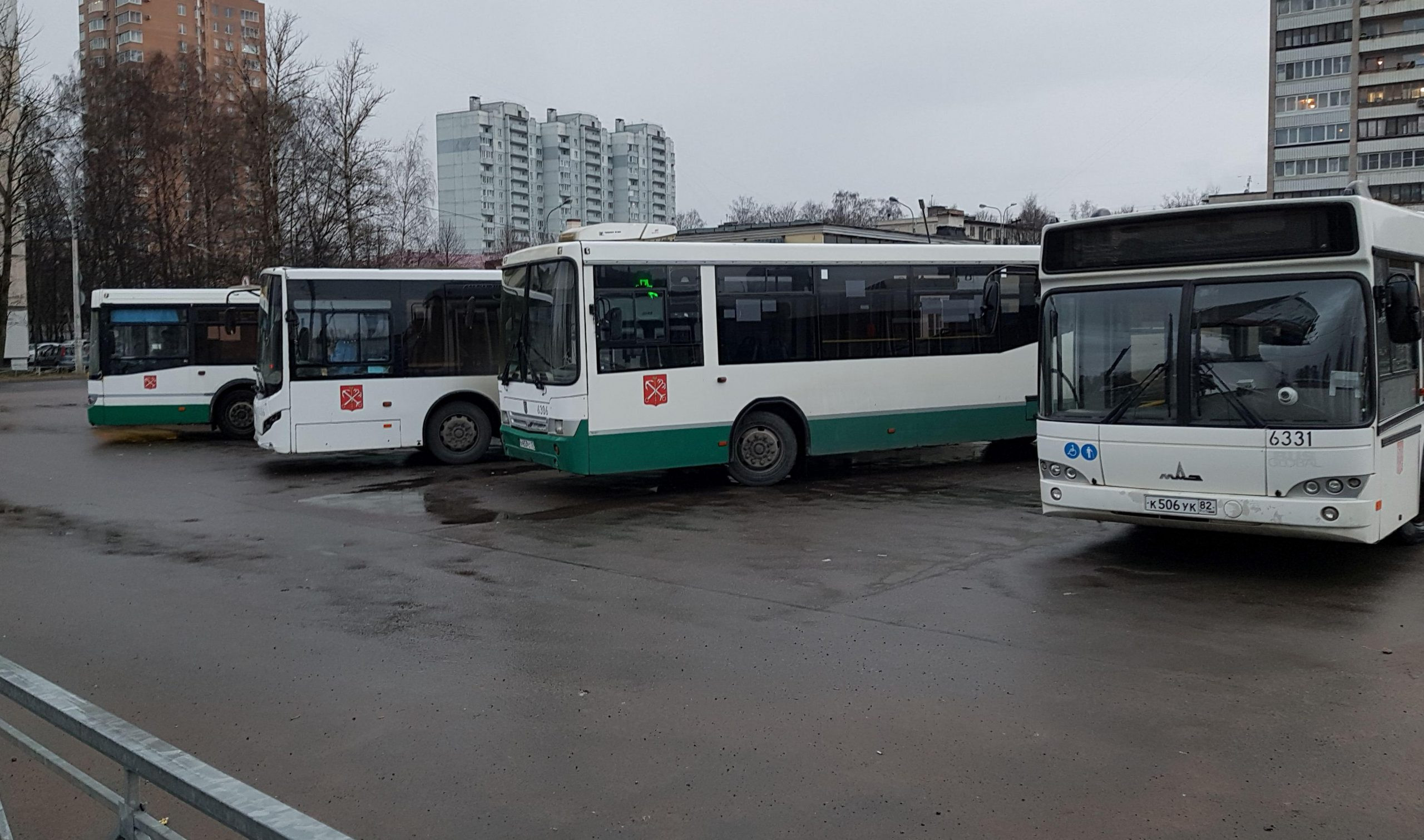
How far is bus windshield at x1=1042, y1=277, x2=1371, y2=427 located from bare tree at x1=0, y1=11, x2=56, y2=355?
52.3 meters

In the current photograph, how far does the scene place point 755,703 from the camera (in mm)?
6059

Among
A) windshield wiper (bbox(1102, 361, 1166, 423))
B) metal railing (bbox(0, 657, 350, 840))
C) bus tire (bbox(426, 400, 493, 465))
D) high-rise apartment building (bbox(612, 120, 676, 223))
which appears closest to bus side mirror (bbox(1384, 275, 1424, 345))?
windshield wiper (bbox(1102, 361, 1166, 423))

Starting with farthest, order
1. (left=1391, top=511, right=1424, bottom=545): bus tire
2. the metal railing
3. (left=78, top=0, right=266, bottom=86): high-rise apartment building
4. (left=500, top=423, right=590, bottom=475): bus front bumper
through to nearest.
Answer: (left=78, top=0, right=266, bottom=86): high-rise apartment building < (left=500, top=423, right=590, bottom=475): bus front bumper < (left=1391, top=511, right=1424, bottom=545): bus tire < the metal railing

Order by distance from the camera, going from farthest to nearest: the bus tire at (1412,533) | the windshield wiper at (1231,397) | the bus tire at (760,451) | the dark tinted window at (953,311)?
the dark tinted window at (953,311)
the bus tire at (760,451)
the bus tire at (1412,533)
the windshield wiper at (1231,397)

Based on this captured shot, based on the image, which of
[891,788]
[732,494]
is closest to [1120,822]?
[891,788]

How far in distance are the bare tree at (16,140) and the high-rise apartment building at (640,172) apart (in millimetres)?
87895

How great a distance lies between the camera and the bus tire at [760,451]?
47.4 ft

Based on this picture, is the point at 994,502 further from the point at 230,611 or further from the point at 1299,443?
the point at 230,611

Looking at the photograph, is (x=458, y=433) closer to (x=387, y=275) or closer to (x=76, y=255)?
(x=387, y=275)

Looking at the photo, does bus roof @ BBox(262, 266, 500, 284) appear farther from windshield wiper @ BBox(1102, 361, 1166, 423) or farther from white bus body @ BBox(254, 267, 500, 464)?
windshield wiper @ BBox(1102, 361, 1166, 423)

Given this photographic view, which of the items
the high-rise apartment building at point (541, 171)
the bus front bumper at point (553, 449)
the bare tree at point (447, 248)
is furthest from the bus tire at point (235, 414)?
the high-rise apartment building at point (541, 171)

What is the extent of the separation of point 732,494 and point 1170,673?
25.7 feet

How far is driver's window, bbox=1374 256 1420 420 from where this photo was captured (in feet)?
27.8

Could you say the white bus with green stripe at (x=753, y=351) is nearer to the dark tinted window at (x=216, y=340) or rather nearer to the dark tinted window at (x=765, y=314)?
the dark tinted window at (x=765, y=314)
